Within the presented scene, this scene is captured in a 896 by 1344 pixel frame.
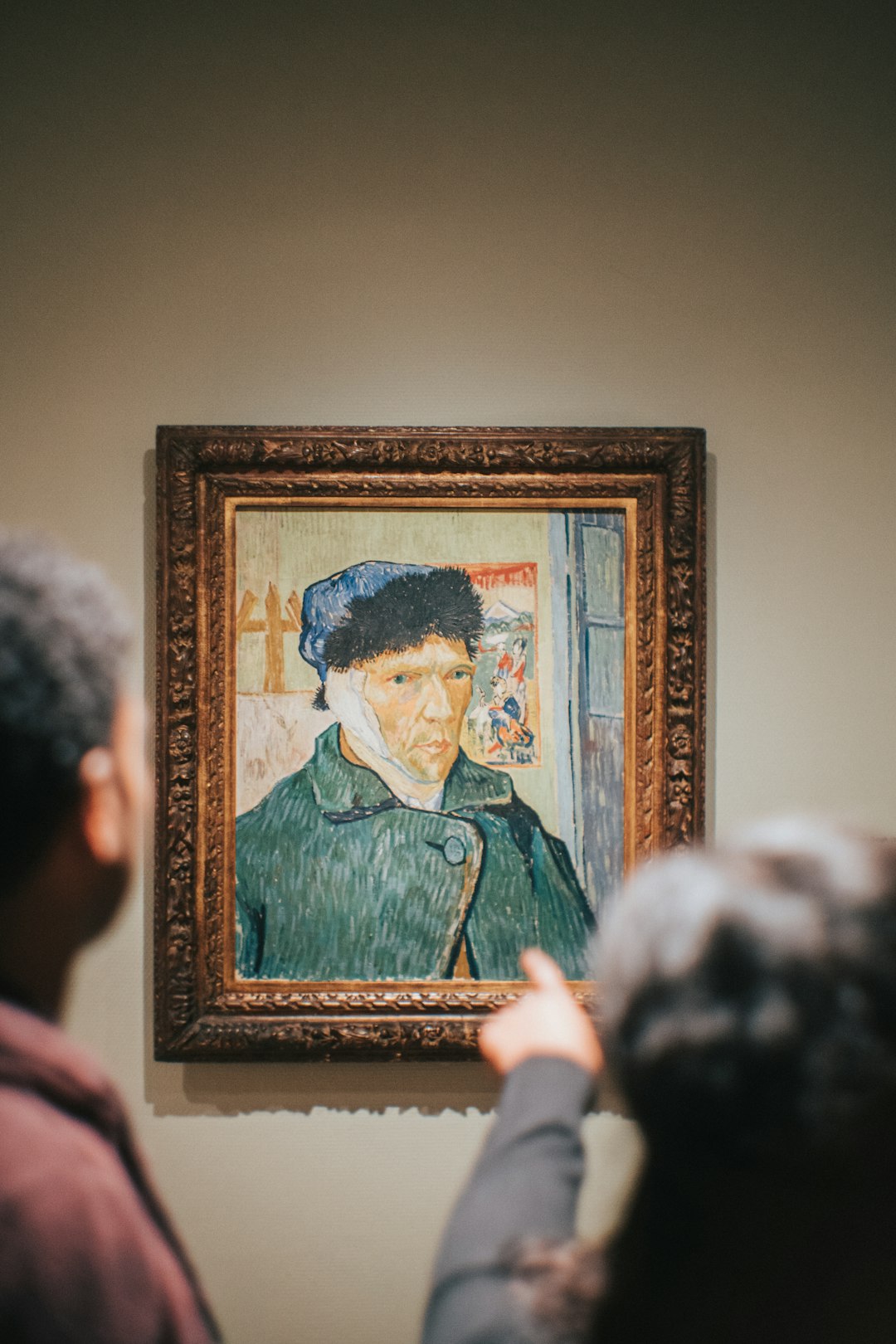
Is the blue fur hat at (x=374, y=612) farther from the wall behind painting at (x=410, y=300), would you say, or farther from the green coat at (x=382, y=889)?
the wall behind painting at (x=410, y=300)

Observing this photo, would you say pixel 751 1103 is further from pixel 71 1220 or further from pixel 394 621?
pixel 394 621

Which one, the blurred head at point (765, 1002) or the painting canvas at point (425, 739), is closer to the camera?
the blurred head at point (765, 1002)

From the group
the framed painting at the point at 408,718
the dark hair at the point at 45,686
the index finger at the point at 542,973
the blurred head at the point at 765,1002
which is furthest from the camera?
the framed painting at the point at 408,718

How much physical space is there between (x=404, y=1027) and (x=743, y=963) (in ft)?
3.12

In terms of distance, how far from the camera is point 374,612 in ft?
4.40

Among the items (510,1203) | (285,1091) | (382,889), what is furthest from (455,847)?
(510,1203)

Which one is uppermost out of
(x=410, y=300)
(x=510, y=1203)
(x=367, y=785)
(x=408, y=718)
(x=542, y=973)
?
(x=410, y=300)

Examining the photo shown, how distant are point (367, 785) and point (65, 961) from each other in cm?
70

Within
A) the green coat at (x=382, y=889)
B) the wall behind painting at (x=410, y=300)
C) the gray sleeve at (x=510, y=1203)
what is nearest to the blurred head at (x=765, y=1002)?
the gray sleeve at (x=510, y=1203)

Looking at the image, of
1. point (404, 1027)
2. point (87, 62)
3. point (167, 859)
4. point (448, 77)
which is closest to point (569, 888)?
point (404, 1027)

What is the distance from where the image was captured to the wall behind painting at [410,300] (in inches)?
53.6

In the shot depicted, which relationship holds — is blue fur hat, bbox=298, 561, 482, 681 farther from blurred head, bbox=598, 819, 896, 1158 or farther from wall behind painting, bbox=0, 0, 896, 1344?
blurred head, bbox=598, 819, 896, 1158

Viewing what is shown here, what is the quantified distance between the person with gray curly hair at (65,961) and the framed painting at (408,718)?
2.16ft

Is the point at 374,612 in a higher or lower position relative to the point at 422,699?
higher
